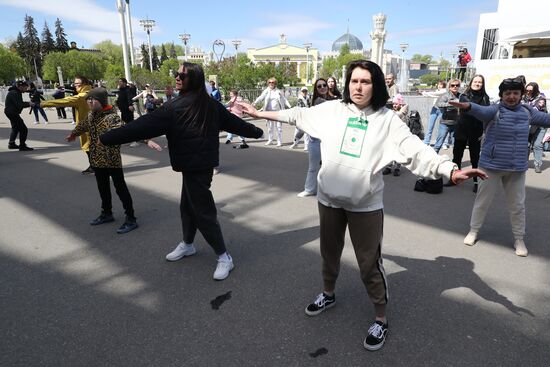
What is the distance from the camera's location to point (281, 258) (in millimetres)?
4027

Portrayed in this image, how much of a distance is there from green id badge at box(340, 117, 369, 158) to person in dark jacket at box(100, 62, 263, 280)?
1.33m

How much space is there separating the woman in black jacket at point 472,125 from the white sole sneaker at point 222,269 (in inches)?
161

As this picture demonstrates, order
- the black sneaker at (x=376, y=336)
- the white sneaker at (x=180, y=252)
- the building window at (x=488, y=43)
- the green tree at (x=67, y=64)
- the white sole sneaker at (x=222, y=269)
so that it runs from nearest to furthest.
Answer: the black sneaker at (x=376, y=336) → the white sole sneaker at (x=222, y=269) → the white sneaker at (x=180, y=252) → the building window at (x=488, y=43) → the green tree at (x=67, y=64)

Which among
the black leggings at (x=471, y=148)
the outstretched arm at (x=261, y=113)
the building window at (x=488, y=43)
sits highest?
the building window at (x=488, y=43)

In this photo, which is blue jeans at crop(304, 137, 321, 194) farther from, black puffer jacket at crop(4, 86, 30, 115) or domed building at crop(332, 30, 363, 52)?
domed building at crop(332, 30, 363, 52)

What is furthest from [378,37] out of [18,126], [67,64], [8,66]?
[8,66]

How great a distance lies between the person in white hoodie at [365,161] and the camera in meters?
2.36

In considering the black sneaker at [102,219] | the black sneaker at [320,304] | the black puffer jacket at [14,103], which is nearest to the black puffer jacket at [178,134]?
the black sneaker at [320,304]

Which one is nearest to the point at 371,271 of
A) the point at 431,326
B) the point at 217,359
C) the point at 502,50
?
the point at 431,326

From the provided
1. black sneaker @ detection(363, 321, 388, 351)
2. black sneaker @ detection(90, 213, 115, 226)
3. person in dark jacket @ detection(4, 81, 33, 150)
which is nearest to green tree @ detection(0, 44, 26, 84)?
person in dark jacket @ detection(4, 81, 33, 150)

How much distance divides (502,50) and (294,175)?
1883cm

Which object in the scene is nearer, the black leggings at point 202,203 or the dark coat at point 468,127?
the black leggings at point 202,203

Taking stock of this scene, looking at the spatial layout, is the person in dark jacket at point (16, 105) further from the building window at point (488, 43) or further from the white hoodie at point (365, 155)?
the building window at point (488, 43)

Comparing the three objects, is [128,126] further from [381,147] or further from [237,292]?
[381,147]
